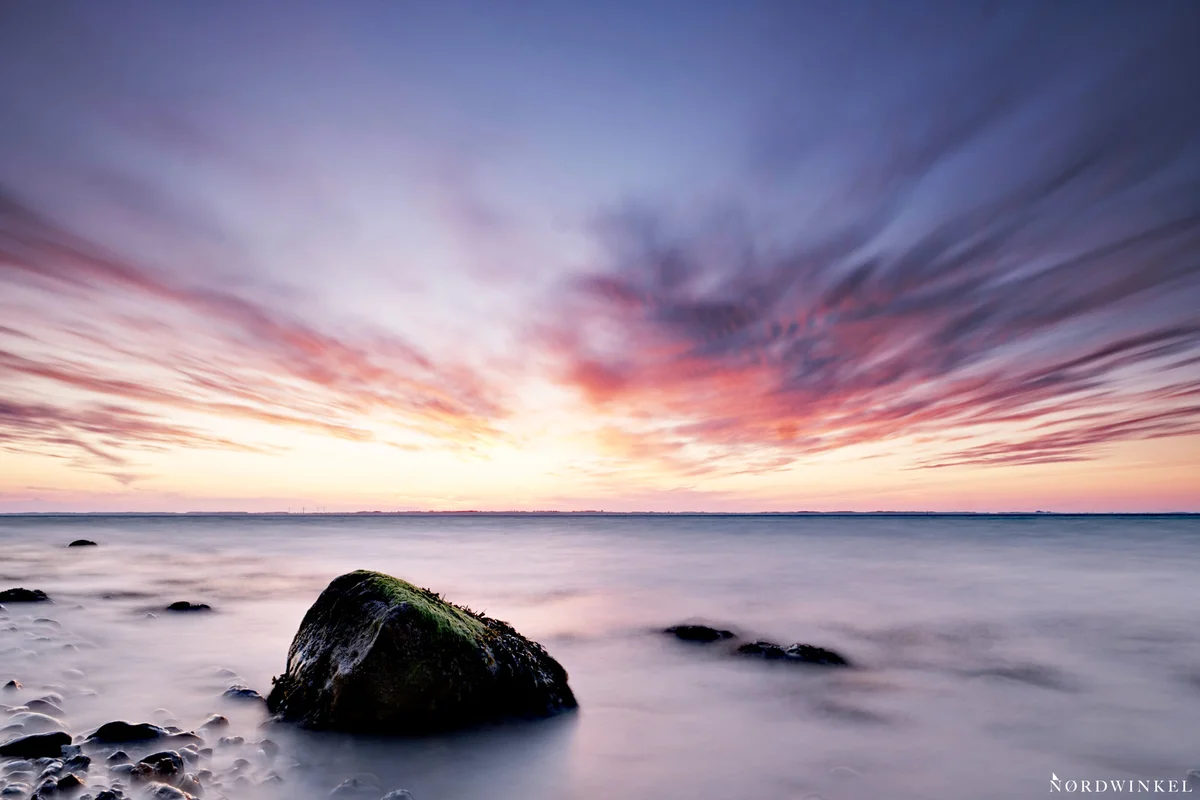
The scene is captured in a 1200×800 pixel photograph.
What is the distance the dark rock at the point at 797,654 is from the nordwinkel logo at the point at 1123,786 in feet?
13.5

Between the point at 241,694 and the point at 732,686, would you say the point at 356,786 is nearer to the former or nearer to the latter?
the point at 241,694

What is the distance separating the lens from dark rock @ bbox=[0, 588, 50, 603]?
13.7 meters

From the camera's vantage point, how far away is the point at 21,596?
13.9 metres

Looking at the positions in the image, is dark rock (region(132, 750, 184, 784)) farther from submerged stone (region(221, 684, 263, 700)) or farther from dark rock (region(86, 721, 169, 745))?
submerged stone (region(221, 684, 263, 700))

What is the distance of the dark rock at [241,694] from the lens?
695 cm

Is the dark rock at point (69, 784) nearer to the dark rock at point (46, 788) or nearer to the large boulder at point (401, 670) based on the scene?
the dark rock at point (46, 788)

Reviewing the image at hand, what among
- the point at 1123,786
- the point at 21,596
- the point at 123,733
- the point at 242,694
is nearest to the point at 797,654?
the point at 1123,786

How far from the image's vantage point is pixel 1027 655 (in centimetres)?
1098

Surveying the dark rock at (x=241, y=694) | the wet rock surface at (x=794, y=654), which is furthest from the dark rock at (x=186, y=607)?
the wet rock surface at (x=794, y=654)

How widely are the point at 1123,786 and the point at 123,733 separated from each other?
9.41 meters

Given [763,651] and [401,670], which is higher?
[401,670]

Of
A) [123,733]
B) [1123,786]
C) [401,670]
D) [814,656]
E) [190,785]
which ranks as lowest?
[1123,786]

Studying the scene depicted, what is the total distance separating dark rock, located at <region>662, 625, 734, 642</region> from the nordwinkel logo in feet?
20.5

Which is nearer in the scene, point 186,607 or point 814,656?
point 814,656
